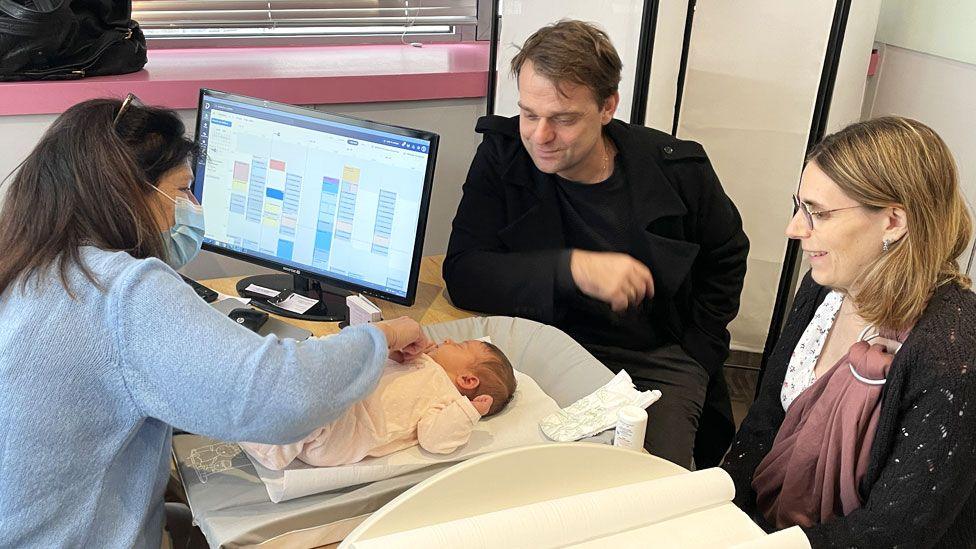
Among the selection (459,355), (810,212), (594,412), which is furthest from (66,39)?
(810,212)

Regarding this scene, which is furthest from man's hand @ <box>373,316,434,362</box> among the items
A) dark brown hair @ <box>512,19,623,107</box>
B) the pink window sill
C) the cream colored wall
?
the pink window sill

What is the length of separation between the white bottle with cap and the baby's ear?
229mm

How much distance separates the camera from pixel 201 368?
1.07 metres

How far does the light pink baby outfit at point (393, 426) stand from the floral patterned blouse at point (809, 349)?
0.66 m

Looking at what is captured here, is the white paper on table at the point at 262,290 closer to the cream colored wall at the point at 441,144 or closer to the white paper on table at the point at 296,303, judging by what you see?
the white paper on table at the point at 296,303

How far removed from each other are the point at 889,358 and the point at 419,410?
2.55ft

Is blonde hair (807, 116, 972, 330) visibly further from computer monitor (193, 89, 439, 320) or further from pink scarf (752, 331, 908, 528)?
computer monitor (193, 89, 439, 320)

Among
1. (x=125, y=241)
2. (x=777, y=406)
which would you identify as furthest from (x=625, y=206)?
(x=125, y=241)

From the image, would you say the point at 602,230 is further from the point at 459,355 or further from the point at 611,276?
the point at 459,355

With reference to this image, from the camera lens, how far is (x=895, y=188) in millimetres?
1441

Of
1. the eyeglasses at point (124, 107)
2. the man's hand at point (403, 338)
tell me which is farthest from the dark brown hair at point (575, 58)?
the eyeglasses at point (124, 107)

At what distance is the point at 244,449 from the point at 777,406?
1.06 m

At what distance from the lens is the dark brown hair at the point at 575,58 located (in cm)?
189

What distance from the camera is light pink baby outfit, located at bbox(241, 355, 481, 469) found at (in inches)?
51.5
